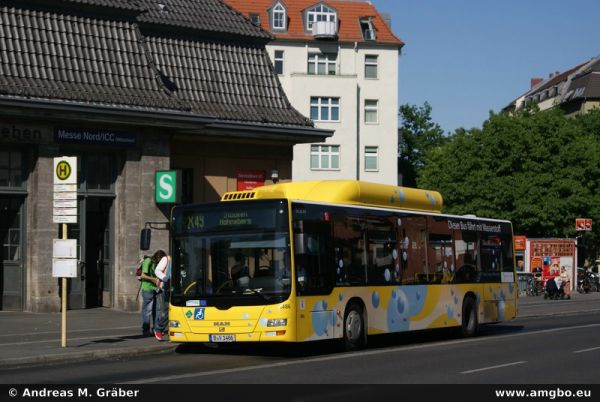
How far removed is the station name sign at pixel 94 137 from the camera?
28.9 meters

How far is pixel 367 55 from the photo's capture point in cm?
7825

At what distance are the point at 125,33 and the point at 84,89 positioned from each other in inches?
97.8

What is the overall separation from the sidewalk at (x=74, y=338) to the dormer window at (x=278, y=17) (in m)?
50.8

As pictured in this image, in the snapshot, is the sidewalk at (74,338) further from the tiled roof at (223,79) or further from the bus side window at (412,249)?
the tiled roof at (223,79)

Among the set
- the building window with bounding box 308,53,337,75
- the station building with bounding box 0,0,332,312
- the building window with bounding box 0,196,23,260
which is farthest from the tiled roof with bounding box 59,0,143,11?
the building window with bounding box 308,53,337,75

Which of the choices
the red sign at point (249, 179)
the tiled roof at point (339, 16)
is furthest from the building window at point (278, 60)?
the red sign at point (249, 179)

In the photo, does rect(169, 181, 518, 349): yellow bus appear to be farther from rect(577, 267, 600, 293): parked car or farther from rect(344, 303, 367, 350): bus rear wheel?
rect(577, 267, 600, 293): parked car

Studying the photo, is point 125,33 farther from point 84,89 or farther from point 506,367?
point 506,367

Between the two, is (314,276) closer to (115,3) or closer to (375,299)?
(375,299)

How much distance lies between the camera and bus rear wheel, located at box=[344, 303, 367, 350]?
20516 mm

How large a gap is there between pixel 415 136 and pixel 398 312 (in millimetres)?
82418

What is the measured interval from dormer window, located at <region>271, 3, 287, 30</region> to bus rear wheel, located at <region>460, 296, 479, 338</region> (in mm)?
55041

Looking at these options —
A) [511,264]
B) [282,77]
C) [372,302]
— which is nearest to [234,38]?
[511,264]

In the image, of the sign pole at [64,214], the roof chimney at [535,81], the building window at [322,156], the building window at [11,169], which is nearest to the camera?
the sign pole at [64,214]
